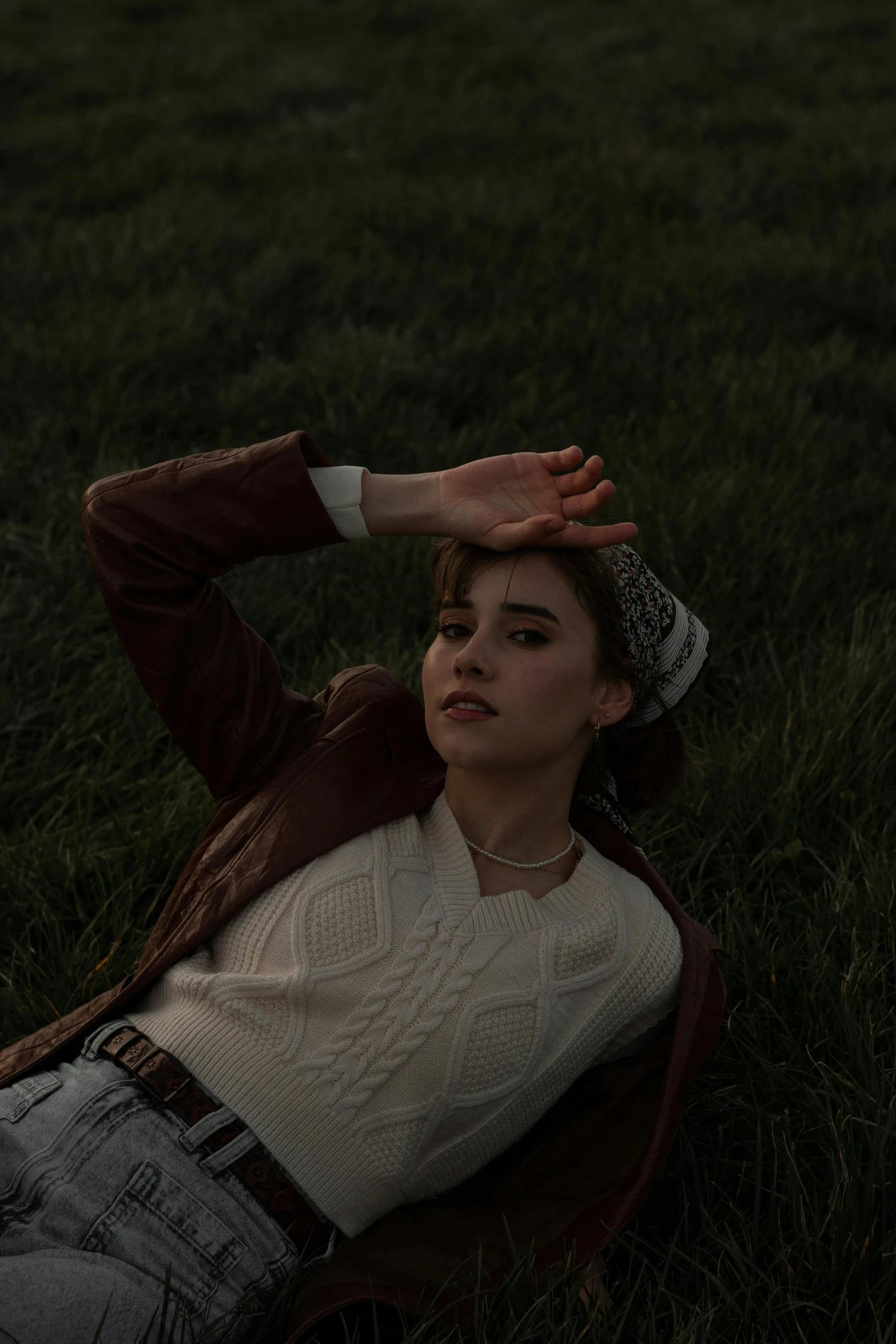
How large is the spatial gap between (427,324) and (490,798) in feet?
12.7

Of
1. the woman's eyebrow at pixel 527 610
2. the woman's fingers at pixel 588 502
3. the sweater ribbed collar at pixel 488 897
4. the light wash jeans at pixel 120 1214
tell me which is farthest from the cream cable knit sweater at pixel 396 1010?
the woman's fingers at pixel 588 502

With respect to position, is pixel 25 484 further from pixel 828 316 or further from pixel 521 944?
pixel 828 316

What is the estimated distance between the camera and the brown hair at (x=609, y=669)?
2215 millimetres

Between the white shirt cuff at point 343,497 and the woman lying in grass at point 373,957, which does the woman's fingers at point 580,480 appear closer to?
the woman lying in grass at point 373,957

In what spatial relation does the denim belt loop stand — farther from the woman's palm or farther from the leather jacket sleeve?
the woman's palm

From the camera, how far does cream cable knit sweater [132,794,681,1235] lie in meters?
2.04

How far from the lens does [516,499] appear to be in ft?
7.37

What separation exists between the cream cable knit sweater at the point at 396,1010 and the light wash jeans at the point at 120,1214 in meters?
0.12

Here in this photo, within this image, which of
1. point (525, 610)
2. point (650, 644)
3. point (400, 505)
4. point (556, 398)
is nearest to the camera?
point (525, 610)

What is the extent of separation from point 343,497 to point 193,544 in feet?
0.98

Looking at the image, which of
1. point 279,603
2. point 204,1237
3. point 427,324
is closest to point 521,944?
A: point 204,1237

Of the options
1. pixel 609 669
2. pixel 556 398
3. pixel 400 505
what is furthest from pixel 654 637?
pixel 556 398

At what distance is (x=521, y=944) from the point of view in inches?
84.2

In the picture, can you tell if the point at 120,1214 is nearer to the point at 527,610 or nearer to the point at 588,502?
the point at 527,610
